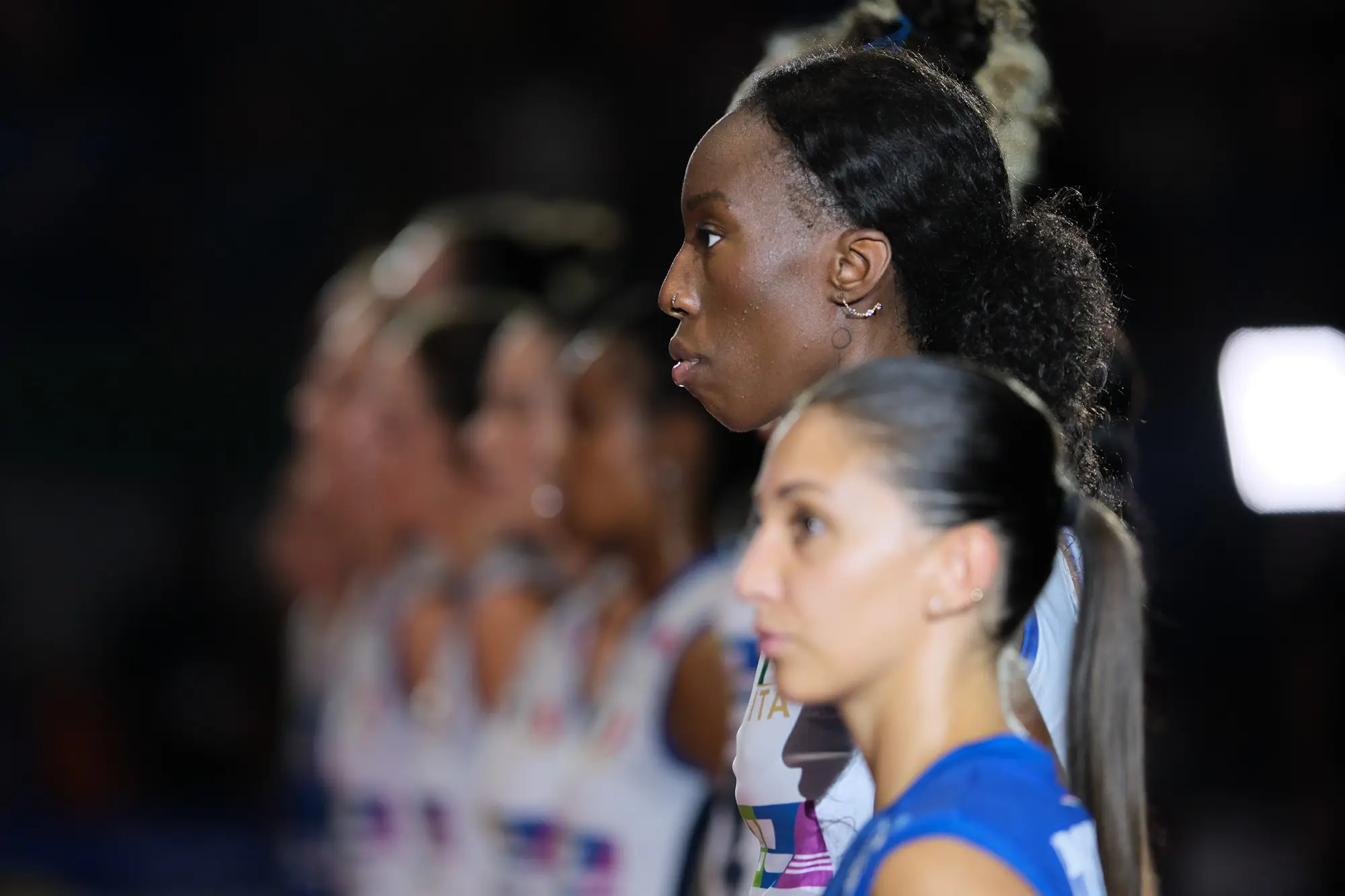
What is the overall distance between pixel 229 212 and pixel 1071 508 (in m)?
5.74

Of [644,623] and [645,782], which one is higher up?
[644,623]

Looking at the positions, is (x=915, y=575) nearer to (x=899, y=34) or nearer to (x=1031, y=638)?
(x=1031, y=638)

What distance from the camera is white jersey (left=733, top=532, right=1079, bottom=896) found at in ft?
4.33

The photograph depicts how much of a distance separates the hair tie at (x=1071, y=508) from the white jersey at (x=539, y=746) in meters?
1.88

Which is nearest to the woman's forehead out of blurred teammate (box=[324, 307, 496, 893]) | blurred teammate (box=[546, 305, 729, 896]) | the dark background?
blurred teammate (box=[546, 305, 729, 896])

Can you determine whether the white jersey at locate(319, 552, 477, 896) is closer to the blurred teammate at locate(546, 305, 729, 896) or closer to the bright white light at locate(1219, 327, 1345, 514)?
the blurred teammate at locate(546, 305, 729, 896)

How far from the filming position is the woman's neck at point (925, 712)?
99 cm

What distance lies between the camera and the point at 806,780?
Result: 133 centimetres

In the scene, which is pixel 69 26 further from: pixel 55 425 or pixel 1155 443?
pixel 1155 443

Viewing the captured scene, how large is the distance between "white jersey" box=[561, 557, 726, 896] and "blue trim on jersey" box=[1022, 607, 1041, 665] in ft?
4.28

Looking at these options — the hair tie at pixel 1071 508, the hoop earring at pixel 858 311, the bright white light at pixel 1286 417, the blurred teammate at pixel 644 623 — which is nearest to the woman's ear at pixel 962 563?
the hair tie at pixel 1071 508

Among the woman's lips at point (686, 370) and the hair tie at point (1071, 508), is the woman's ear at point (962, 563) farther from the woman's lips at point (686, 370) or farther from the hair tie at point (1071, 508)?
the woman's lips at point (686, 370)

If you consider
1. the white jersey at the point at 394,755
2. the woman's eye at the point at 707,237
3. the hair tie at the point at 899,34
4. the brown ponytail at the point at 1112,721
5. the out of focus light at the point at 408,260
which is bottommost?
the white jersey at the point at 394,755

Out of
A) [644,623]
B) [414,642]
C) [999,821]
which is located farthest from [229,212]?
[999,821]
